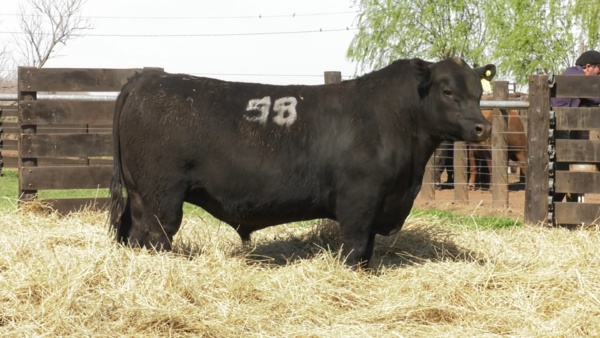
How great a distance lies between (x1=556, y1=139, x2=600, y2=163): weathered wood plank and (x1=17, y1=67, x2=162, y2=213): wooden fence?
15.9ft

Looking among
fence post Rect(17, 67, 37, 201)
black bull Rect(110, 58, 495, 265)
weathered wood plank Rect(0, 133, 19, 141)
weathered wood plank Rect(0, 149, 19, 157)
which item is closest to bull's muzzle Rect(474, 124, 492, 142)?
black bull Rect(110, 58, 495, 265)

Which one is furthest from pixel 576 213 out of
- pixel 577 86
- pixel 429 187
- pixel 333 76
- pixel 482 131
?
pixel 429 187

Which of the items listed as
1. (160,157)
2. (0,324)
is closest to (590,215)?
(160,157)

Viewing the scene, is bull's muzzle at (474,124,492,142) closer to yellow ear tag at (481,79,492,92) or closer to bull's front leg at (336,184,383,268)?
yellow ear tag at (481,79,492,92)

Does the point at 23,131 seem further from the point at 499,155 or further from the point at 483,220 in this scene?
the point at 499,155

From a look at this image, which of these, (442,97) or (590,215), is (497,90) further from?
(442,97)

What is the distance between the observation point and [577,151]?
26.1 feet

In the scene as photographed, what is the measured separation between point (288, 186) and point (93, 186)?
3576 millimetres

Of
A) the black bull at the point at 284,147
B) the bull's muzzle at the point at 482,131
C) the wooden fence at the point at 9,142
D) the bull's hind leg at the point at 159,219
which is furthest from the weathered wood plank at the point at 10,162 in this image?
the bull's muzzle at the point at 482,131

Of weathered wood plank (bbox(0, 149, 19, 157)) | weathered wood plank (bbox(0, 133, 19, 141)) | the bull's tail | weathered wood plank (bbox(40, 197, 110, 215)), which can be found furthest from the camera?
weathered wood plank (bbox(0, 133, 19, 141))

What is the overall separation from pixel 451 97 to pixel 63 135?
4.62m

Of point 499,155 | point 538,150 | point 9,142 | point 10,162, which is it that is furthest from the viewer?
point 9,142

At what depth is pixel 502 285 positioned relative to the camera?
5.17 metres

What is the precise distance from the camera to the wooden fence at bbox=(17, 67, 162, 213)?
8.22m
